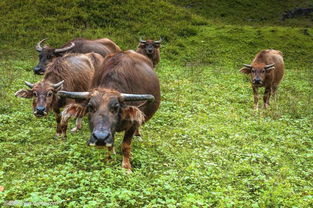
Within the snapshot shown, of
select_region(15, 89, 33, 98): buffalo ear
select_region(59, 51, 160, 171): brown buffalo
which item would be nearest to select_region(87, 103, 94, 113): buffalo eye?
select_region(59, 51, 160, 171): brown buffalo

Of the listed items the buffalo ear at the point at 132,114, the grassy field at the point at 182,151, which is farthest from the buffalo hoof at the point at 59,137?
the buffalo ear at the point at 132,114

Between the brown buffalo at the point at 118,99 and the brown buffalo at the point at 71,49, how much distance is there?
18.4ft

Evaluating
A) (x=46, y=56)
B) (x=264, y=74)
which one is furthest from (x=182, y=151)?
(x=264, y=74)

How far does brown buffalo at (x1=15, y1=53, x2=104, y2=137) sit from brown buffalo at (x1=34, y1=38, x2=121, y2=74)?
2.75 meters

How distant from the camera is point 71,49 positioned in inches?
544

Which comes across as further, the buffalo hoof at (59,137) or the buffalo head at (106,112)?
the buffalo hoof at (59,137)

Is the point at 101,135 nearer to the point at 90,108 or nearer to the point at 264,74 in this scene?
the point at 90,108

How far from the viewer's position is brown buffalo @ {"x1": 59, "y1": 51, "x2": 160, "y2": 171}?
626 cm

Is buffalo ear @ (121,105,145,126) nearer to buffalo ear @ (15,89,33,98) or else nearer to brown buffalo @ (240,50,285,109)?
buffalo ear @ (15,89,33,98)

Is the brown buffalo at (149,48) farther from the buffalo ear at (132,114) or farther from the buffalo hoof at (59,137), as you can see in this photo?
the buffalo ear at (132,114)

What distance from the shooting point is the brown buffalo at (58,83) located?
9.05 m

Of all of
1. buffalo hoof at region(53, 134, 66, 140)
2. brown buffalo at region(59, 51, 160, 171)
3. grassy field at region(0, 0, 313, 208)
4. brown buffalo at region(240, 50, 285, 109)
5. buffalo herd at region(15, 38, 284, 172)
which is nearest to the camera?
grassy field at region(0, 0, 313, 208)

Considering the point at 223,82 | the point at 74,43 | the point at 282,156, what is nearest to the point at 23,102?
the point at 74,43

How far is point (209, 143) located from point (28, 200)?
17.7 ft
